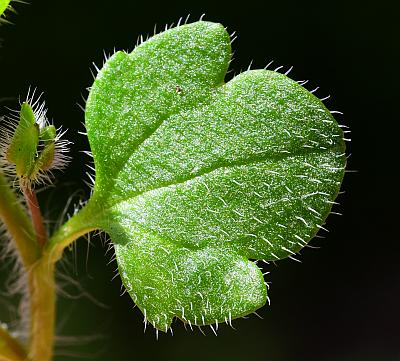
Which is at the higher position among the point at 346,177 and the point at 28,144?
the point at 346,177

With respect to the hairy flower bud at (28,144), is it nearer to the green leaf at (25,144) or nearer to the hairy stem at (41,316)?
the green leaf at (25,144)

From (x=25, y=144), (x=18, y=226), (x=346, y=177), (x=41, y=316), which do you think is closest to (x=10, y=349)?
(x=41, y=316)

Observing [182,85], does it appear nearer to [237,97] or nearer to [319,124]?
[237,97]

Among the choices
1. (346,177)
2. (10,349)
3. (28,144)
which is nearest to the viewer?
(28,144)

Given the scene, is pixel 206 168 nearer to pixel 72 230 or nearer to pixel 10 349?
pixel 72 230

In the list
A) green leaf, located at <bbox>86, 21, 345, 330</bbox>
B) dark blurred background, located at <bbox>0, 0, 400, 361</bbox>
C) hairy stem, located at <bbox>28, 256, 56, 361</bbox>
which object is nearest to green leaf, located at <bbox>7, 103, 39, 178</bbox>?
green leaf, located at <bbox>86, 21, 345, 330</bbox>

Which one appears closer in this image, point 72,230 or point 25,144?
point 25,144
